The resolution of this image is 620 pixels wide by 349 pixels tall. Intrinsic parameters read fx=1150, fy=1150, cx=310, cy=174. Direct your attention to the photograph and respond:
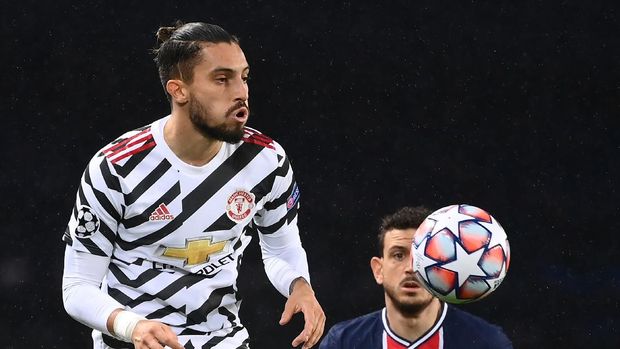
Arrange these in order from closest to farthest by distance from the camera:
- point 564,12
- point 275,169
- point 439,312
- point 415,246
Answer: point 275,169, point 415,246, point 439,312, point 564,12

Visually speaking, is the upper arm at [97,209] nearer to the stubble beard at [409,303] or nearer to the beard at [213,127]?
the beard at [213,127]

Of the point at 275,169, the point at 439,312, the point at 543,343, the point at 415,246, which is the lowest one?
the point at 543,343

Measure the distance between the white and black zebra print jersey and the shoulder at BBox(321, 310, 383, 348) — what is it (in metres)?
0.86

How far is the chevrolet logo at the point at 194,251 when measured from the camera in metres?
3.27

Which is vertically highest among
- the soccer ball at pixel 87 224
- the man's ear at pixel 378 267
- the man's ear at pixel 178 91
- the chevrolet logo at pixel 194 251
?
the man's ear at pixel 178 91

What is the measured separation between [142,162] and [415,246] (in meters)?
0.97

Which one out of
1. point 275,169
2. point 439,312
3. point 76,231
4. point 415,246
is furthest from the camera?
point 439,312

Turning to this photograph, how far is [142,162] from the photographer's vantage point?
10.6ft

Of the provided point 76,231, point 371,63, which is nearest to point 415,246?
point 76,231

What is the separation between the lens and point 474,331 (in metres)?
4.12

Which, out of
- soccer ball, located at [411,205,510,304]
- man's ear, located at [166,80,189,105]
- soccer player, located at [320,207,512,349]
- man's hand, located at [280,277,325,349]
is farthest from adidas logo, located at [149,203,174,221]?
soccer player, located at [320,207,512,349]

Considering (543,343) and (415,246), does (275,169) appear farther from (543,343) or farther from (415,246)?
(543,343)

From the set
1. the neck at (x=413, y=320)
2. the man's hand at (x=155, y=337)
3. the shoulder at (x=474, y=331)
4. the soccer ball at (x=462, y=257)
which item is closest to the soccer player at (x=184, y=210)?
the man's hand at (x=155, y=337)

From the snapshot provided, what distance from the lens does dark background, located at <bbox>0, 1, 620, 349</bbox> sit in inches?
202
